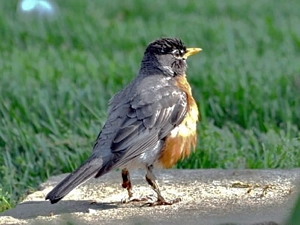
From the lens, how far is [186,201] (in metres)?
5.22

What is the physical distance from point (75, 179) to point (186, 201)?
69 centimetres

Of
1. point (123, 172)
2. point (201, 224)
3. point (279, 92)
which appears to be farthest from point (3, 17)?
point (201, 224)

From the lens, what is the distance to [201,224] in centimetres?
450

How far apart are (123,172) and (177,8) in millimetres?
A: 7244

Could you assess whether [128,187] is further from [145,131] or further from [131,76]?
[131,76]

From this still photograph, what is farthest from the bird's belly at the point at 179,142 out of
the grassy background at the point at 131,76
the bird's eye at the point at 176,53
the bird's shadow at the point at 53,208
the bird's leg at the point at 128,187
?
the grassy background at the point at 131,76

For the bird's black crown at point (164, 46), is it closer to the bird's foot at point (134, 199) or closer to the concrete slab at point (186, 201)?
the concrete slab at point (186, 201)

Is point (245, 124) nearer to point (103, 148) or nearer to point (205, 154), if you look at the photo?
point (205, 154)

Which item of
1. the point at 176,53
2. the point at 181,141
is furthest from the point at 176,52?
the point at 181,141

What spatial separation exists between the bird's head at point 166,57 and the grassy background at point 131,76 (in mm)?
824

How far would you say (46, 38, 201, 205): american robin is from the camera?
516 centimetres

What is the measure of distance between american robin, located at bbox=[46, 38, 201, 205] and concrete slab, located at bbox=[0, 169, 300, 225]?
0.62 ft

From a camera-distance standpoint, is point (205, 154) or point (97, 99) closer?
point (205, 154)

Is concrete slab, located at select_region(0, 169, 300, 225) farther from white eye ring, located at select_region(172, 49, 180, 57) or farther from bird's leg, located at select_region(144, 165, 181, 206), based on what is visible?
white eye ring, located at select_region(172, 49, 180, 57)
